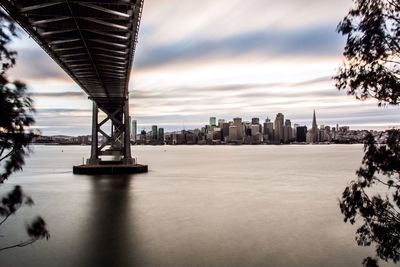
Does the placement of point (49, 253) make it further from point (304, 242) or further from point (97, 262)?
point (304, 242)

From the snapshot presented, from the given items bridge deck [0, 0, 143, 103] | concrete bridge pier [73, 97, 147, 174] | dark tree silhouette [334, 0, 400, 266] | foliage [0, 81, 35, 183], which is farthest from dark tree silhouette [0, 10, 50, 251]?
concrete bridge pier [73, 97, 147, 174]

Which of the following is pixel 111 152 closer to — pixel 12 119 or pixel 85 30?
pixel 85 30

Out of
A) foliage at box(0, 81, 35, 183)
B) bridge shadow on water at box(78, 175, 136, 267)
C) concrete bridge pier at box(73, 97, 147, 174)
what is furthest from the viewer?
concrete bridge pier at box(73, 97, 147, 174)

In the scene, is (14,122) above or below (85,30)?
below

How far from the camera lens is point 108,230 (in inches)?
691

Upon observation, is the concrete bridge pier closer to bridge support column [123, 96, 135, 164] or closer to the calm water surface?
bridge support column [123, 96, 135, 164]

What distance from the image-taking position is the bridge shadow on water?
42.3ft

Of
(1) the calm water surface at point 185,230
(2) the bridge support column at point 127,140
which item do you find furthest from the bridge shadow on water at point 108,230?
(2) the bridge support column at point 127,140

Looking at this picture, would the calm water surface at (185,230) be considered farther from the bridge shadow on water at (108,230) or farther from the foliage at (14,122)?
the foliage at (14,122)

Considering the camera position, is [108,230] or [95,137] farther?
[95,137]

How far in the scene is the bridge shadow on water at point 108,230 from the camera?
Answer: 12881 millimetres

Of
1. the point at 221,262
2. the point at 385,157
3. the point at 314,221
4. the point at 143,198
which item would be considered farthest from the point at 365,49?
the point at 143,198

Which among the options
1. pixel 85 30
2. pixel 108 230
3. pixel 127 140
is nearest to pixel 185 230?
pixel 108 230

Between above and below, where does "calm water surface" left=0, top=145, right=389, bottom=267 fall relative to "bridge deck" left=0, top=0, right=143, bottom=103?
below
